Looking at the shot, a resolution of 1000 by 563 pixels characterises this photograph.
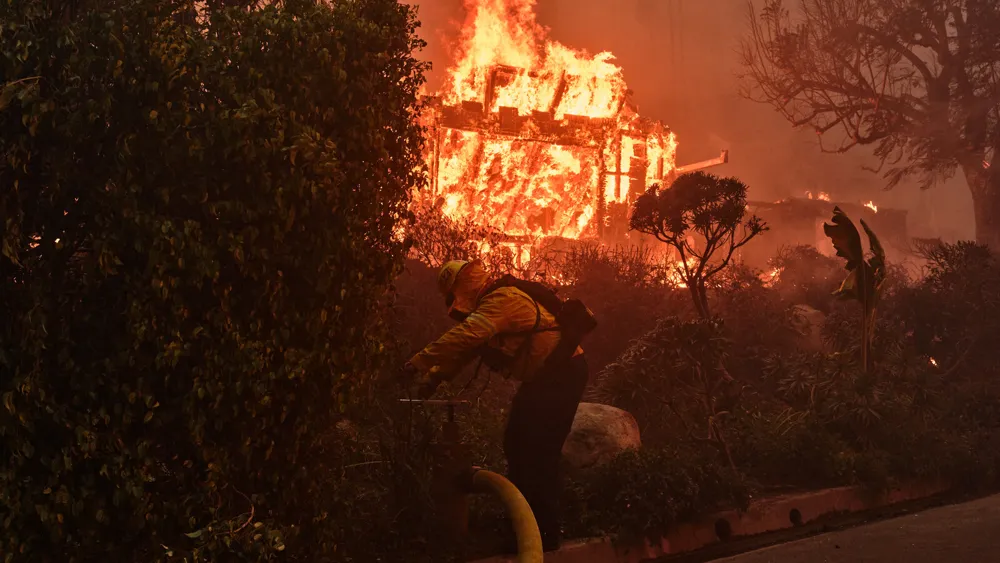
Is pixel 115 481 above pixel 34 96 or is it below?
below

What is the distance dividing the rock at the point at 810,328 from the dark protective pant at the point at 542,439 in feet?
32.3

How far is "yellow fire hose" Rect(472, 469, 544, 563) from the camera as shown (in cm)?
487

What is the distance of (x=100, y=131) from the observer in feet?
12.0

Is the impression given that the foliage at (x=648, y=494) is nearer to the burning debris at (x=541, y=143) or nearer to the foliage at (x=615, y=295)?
the foliage at (x=615, y=295)

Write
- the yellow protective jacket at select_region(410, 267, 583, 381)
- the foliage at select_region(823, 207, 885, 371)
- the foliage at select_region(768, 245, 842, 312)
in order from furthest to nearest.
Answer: the foliage at select_region(768, 245, 842, 312) < the foliage at select_region(823, 207, 885, 371) < the yellow protective jacket at select_region(410, 267, 583, 381)

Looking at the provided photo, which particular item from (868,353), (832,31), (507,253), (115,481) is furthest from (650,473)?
(832,31)

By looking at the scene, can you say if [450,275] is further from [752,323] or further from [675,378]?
[752,323]

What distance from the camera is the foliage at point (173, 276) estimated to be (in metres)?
3.51

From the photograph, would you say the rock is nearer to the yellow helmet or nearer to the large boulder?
the large boulder

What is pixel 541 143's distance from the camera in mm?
28625

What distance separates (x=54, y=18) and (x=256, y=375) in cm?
175

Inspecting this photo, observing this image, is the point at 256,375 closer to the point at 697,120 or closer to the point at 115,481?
the point at 115,481

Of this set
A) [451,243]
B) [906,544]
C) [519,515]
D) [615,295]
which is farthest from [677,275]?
[519,515]

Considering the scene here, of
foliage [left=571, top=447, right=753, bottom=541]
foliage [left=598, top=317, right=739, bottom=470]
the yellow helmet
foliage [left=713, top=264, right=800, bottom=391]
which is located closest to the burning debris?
foliage [left=713, top=264, right=800, bottom=391]
